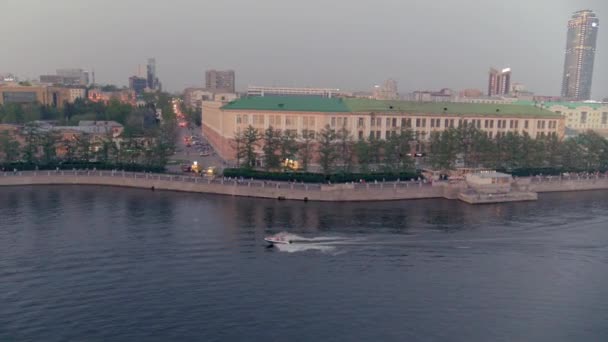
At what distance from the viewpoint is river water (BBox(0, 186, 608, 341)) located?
2180cm

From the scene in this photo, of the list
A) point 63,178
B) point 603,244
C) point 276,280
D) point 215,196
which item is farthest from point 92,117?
point 603,244

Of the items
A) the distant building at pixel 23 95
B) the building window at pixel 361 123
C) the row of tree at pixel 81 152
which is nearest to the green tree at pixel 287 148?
the building window at pixel 361 123

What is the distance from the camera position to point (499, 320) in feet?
74.7

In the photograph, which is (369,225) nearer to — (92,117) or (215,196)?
(215,196)

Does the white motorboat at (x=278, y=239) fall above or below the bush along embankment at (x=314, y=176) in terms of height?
below

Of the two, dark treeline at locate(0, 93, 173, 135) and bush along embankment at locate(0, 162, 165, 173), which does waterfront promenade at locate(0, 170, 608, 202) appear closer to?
bush along embankment at locate(0, 162, 165, 173)

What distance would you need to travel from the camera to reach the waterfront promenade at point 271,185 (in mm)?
46812

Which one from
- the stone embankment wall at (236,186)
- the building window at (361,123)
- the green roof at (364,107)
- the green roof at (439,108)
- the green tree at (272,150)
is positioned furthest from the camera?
the green roof at (439,108)

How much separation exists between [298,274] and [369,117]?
40.2 meters

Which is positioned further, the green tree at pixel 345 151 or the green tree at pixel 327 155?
the green tree at pixel 345 151

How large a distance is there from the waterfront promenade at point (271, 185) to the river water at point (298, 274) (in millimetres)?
3395

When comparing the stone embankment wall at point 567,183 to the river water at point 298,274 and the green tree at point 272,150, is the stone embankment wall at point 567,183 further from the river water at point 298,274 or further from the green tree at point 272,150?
the green tree at point 272,150

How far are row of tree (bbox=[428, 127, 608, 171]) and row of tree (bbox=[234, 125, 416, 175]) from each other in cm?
392

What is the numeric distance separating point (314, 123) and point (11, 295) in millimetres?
44008
